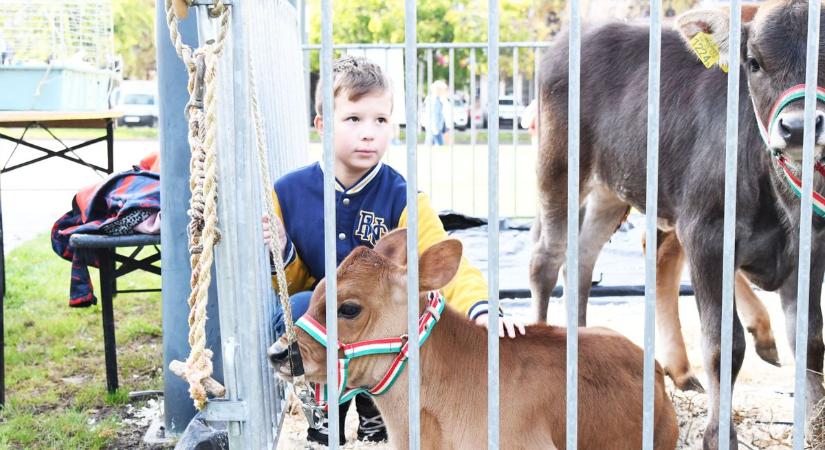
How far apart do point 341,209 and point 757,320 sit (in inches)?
110

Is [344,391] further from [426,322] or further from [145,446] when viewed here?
[145,446]

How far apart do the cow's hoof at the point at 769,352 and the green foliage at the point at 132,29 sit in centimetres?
3404

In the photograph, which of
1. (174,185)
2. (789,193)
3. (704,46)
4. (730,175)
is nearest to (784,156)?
(789,193)

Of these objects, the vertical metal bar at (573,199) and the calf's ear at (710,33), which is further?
the calf's ear at (710,33)

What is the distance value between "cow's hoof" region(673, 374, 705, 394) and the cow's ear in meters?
1.72

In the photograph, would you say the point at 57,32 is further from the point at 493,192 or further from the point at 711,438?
the point at 493,192

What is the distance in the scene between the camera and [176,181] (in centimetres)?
377

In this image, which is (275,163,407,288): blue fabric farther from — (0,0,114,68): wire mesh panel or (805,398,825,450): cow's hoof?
(0,0,114,68): wire mesh panel

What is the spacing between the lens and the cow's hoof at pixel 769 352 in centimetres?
521

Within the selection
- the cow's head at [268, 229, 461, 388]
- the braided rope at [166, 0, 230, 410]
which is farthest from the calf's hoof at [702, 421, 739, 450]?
the braided rope at [166, 0, 230, 410]

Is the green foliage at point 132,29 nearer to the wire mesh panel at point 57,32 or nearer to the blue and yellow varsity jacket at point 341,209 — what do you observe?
the wire mesh panel at point 57,32

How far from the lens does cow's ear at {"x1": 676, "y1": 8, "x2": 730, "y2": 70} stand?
13.1ft

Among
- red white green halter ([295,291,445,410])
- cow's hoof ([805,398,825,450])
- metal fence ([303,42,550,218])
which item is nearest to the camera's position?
red white green halter ([295,291,445,410])

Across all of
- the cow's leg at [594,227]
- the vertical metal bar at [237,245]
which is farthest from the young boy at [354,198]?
the cow's leg at [594,227]
